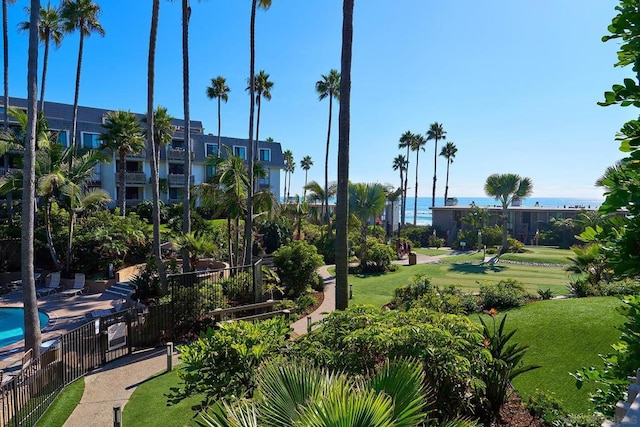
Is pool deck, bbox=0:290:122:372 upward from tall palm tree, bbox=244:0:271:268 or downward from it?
downward

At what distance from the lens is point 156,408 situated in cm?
777

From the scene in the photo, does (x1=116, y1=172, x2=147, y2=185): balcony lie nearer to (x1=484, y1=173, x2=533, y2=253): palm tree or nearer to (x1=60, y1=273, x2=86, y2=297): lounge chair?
(x1=60, y1=273, x2=86, y2=297): lounge chair

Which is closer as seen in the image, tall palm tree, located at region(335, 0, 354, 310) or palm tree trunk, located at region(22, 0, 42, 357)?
tall palm tree, located at region(335, 0, 354, 310)

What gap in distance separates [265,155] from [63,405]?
3771cm

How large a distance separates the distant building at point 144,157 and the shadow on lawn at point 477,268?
17.4 meters

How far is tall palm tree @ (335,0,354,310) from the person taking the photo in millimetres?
9539

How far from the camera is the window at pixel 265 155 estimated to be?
44.0 meters

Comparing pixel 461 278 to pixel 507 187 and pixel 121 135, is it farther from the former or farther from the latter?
pixel 121 135

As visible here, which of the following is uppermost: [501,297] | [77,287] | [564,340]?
[501,297]

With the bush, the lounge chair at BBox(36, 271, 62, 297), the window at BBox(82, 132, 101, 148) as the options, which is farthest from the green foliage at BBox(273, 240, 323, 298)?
the window at BBox(82, 132, 101, 148)

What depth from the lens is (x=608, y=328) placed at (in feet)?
30.1

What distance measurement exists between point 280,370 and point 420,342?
6.80ft

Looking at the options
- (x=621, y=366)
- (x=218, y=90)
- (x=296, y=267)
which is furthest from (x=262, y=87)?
(x=621, y=366)

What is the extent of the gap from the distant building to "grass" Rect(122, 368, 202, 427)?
25139 millimetres
